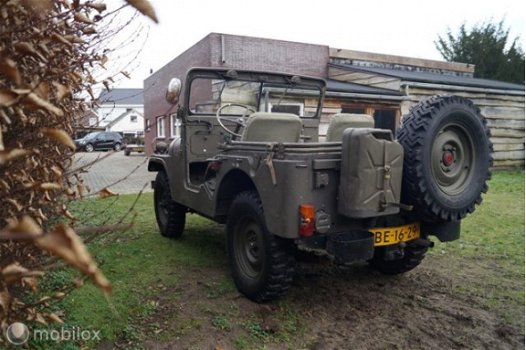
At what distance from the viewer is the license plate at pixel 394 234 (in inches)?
133

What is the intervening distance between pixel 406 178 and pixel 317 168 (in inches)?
29.1

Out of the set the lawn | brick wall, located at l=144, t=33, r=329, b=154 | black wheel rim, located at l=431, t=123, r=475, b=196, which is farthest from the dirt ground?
brick wall, located at l=144, t=33, r=329, b=154

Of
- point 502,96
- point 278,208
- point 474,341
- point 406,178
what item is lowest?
point 474,341

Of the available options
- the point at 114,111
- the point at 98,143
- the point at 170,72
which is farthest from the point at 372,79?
the point at 114,111

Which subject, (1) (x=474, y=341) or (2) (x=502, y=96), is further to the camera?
(2) (x=502, y=96)

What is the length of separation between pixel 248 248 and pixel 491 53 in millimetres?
24859

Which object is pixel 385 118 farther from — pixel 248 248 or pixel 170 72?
pixel 170 72

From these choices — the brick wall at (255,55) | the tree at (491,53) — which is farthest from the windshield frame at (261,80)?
the tree at (491,53)

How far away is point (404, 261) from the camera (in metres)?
4.24

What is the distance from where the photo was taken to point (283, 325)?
3314 millimetres

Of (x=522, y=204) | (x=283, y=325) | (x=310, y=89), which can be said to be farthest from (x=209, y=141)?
(x=522, y=204)

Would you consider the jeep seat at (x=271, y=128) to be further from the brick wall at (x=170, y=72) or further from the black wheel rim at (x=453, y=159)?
the brick wall at (x=170, y=72)

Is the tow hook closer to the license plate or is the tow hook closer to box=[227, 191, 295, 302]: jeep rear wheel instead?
the license plate

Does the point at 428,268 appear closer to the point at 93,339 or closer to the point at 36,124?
the point at 93,339
